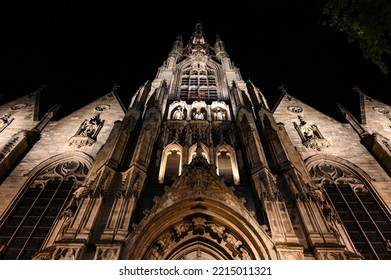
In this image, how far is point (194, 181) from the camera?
34.5 feet

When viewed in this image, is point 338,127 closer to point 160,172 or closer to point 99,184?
point 160,172

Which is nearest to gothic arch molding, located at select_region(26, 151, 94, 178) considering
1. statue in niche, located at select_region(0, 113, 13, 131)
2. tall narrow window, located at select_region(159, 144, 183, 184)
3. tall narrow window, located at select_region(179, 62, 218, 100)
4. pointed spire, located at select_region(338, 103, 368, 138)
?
tall narrow window, located at select_region(159, 144, 183, 184)

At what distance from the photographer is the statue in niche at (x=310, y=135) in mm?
14605

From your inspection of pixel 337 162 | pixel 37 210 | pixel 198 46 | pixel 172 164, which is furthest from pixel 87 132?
pixel 198 46

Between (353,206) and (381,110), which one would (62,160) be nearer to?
(353,206)

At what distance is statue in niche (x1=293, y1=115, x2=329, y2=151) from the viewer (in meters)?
14.6

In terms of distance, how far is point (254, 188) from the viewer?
1096cm

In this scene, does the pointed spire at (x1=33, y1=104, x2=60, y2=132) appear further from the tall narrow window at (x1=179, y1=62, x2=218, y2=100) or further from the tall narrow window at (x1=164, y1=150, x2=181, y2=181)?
the tall narrow window at (x1=179, y1=62, x2=218, y2=100)

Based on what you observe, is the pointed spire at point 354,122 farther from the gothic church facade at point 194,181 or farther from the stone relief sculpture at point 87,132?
the stone relief sculpture at point 87,132

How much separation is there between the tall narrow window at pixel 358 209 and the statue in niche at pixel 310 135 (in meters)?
1.20

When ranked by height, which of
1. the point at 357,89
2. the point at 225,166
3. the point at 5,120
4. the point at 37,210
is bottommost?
the point at 37,210

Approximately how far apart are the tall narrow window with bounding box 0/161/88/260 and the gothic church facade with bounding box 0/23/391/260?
0.05 metres

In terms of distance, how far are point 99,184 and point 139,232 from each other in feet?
8.66

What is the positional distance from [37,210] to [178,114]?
362 inches
